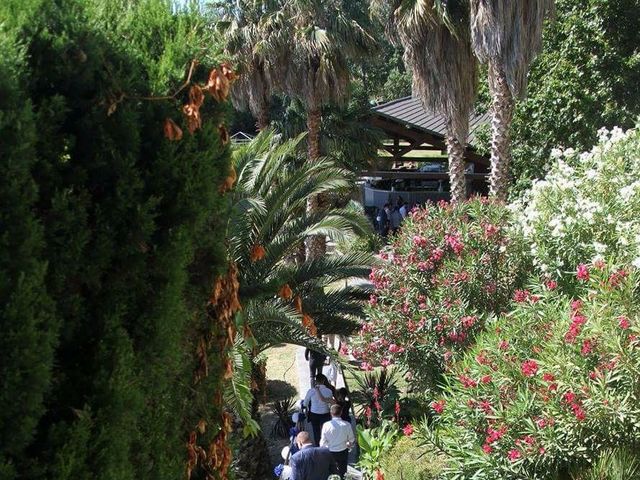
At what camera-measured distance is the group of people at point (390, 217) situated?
25.5m

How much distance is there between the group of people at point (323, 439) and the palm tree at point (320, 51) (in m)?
7.53

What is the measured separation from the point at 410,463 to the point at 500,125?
7852 mm

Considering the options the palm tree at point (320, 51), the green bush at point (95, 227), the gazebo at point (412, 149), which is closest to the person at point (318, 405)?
the green bush at point (95, 227)

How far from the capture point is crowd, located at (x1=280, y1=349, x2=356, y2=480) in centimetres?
727

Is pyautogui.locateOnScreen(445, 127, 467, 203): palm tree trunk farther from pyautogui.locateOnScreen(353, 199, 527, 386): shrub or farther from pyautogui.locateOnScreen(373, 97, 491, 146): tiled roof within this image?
pyautogui.locateOnScreen(373, 97, 491, 146): tiled roof

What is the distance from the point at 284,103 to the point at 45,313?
21.6 meters

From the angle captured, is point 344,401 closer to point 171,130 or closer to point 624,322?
point 624,322

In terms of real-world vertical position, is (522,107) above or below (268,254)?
above

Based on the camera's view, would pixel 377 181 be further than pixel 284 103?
Yes

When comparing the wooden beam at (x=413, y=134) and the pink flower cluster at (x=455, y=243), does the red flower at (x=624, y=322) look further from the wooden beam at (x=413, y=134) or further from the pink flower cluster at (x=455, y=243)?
the wooden beam at (x=413, y=134)

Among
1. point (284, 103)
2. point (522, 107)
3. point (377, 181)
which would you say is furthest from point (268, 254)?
point (377, 181)

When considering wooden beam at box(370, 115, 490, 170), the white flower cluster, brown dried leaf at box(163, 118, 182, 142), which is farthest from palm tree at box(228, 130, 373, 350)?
wooden beam at box(370, 115, 490, 170)

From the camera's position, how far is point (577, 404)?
206 inches

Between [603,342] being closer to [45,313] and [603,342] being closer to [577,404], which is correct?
[577,404]
